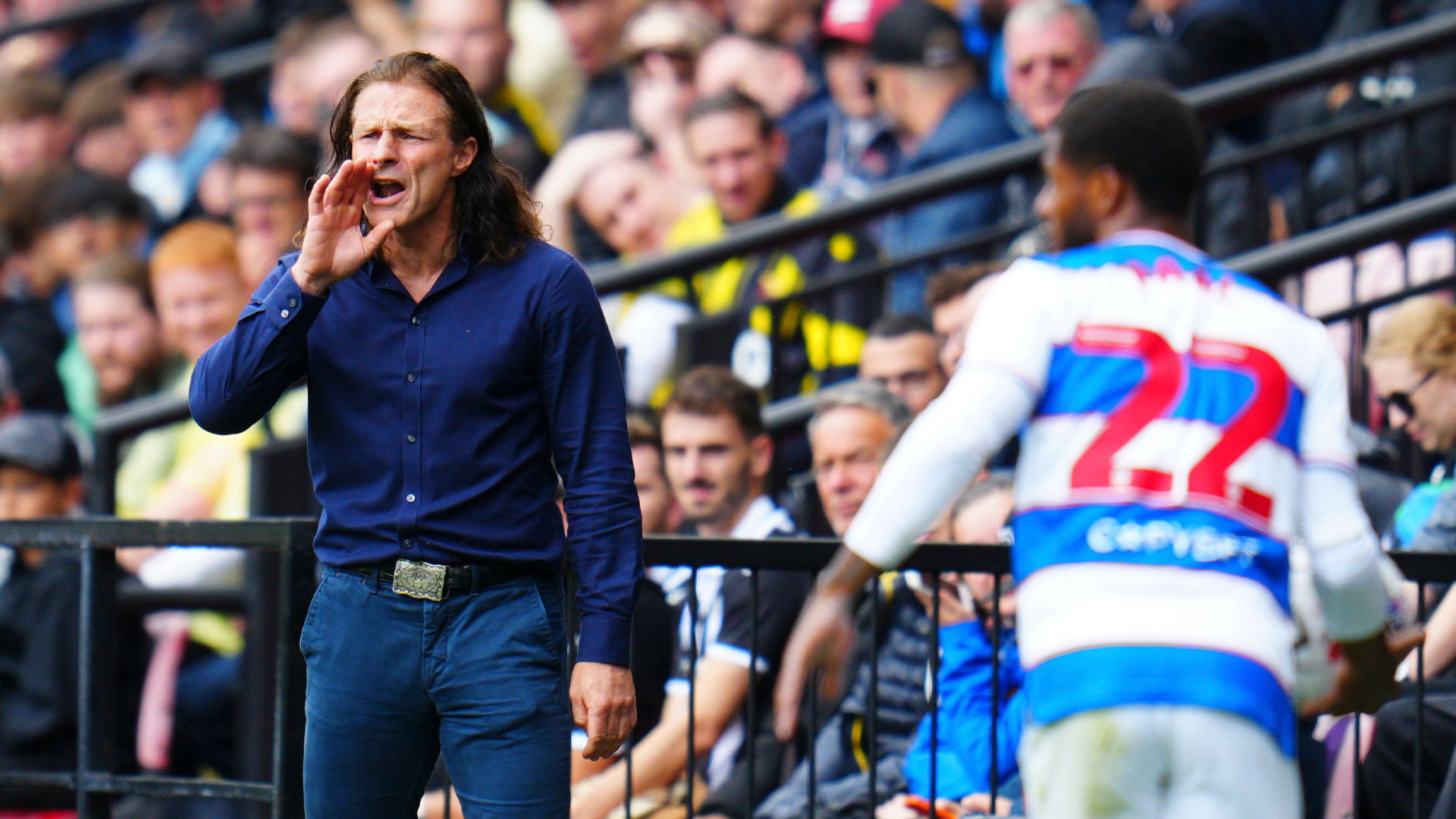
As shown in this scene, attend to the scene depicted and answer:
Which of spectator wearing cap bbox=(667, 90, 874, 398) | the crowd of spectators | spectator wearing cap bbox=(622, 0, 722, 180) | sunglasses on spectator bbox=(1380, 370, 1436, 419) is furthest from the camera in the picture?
spectator wearing cap bbox=(622, 0, 722, 180)

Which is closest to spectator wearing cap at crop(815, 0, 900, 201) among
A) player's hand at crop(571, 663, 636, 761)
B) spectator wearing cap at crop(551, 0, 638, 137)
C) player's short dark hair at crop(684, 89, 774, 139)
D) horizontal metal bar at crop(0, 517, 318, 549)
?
player's short dark hair at crop(684, 89, 774, 139)

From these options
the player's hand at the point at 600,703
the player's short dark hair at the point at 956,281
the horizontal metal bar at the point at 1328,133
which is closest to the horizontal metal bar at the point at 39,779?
the player's hand at the point at 600,703

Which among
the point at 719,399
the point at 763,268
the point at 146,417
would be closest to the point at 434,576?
the point at 719,399

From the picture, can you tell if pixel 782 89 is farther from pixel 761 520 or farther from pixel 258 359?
pixel 258 359

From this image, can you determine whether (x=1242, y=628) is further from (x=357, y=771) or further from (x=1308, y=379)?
(x=357, y=771)

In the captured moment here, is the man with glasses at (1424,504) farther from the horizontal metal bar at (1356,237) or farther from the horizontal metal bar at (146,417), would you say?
the horizontal metal bar at (146,417)

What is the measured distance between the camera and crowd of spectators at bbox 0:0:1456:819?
506 centimetres

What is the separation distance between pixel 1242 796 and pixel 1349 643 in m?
0.49

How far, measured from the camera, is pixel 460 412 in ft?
10.3

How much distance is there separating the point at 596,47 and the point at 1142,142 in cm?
760

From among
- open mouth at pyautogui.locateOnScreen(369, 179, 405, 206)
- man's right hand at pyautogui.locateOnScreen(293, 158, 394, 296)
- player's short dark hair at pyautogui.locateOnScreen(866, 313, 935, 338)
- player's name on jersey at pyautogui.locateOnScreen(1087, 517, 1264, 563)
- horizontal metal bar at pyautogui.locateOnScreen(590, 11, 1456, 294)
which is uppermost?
horizontal metal bar at pyautogui.locateOnScreen(590, 11, 1456, 294)

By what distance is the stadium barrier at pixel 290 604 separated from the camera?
4.11 meters

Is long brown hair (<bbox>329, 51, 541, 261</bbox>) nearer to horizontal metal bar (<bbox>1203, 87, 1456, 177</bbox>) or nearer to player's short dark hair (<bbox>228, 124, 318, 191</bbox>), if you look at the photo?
horizontal metal bar (<bbox>1203, 87, 1456, 177</bbox>)

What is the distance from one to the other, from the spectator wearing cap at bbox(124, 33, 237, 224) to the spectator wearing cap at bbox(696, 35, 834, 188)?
401 centimetres
